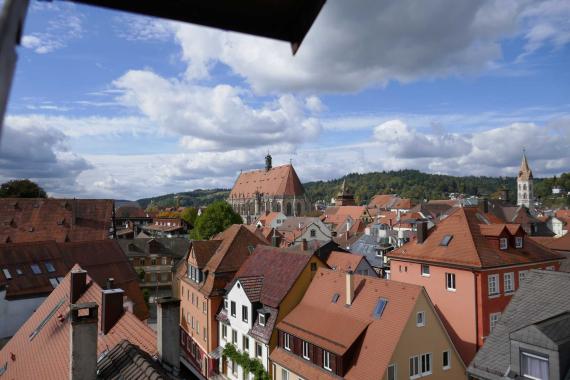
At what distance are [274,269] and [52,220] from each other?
30.5 metres

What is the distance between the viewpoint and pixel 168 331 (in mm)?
13141

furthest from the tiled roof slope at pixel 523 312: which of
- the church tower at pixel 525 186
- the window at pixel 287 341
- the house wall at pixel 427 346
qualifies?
the church tower at pixel 525 186

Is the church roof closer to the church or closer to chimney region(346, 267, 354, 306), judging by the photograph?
the church

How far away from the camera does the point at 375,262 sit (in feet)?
133

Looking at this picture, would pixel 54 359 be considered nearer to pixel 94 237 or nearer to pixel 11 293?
pixel 11 293

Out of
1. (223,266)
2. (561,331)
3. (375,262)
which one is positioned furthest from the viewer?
(375,262)

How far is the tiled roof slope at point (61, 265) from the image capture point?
89.0ft

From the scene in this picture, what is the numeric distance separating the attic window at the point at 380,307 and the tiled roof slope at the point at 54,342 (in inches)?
426

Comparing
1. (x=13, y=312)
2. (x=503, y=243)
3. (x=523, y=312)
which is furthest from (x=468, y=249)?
(x=13, y=312)

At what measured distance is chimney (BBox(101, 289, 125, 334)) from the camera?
664 inches

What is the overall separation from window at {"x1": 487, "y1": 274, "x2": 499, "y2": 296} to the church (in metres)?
97.5

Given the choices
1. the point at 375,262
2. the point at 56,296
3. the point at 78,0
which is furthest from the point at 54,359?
the point at 375,262

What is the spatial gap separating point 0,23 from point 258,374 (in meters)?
25.3

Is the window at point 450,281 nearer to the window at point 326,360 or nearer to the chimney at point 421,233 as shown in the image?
the chimney at point 421,233
